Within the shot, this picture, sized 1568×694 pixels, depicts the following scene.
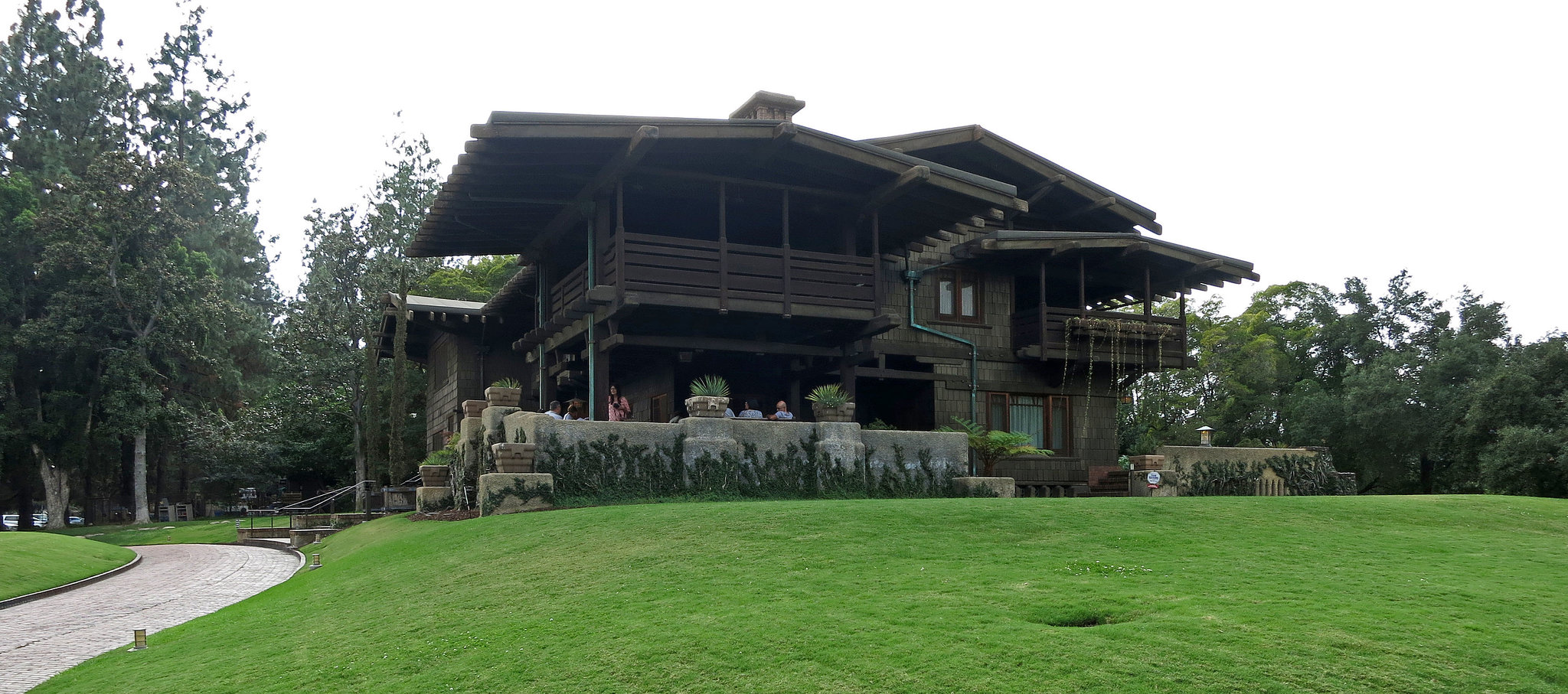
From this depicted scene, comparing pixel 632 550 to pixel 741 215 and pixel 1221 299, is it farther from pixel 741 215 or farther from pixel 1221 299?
pixel 1221 299

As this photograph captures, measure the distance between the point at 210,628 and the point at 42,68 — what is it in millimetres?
50363

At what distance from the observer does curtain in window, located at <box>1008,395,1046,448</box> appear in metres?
26.6

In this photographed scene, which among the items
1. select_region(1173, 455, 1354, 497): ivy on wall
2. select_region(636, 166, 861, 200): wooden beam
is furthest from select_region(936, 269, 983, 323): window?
select_region(1173, 455, 1354, 497): ivy on wall

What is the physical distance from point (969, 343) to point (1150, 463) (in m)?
5.53

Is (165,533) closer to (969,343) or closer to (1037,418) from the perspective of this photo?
(969,343)

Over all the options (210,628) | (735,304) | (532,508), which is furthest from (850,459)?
(210,628)

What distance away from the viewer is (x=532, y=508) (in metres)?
17.0

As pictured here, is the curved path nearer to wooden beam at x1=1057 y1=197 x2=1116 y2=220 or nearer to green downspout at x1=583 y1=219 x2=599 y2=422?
green downspout at x1=583 y1=219 x2=599 y2=422

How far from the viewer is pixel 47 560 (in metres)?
20.4

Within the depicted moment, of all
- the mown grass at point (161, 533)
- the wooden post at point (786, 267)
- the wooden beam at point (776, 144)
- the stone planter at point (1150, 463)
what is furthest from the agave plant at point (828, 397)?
the mown grass at point (161, 533)

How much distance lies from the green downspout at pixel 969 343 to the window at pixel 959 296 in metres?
0.52

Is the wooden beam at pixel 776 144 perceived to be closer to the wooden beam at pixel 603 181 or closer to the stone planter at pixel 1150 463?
the wooden beam at pixel 603 181

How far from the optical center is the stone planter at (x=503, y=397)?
1989cm

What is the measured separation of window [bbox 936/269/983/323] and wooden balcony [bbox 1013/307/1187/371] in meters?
1.03
